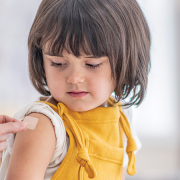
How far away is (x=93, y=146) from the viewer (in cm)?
77

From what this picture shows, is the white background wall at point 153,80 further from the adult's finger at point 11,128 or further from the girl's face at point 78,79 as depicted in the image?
the adult's finger at point 11,128

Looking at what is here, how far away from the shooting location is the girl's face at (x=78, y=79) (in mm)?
712

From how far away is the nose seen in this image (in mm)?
702

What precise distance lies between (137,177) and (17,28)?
108cm

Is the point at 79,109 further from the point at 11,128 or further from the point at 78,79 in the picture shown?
the point at 11,128

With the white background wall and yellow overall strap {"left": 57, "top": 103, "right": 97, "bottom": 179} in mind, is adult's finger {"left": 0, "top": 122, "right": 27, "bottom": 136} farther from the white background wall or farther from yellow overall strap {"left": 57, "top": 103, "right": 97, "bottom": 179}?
the white background wall

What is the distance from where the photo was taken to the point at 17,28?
1.60 meters

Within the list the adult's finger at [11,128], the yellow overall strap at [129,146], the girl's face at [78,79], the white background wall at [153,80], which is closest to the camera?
the adult's finger at [11,128]

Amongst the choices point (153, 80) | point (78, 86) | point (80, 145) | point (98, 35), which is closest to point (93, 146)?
point (80, 145)

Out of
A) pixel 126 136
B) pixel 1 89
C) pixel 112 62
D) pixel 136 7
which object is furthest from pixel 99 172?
pixel 1 89

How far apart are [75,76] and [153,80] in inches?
40.8

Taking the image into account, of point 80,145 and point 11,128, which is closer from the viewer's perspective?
point 11,128

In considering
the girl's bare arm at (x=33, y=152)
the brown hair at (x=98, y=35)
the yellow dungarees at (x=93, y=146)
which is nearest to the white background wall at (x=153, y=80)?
the brown hair at (x=98, y=35)

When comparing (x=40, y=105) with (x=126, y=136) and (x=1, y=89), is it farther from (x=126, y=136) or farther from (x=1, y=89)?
(x=1, y=89)
